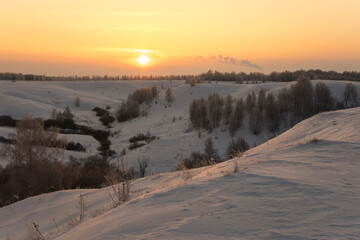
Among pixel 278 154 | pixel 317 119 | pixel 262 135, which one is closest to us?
pixel 278 154

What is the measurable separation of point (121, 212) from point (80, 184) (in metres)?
13.9

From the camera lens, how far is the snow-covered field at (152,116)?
26.2m

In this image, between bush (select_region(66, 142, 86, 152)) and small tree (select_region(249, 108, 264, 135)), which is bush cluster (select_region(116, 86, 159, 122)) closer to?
bush (select_region(66, 142, 86, 152))

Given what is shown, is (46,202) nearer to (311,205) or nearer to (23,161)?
(23,161)

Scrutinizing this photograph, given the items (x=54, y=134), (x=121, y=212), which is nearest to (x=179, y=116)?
(x=54, y=134)

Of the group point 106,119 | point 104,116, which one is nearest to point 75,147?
point 106,119

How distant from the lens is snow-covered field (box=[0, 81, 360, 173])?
85.9 ft

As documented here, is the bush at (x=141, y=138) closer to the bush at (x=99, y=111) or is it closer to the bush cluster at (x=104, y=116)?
the bush cluster at (x=104, y=116)

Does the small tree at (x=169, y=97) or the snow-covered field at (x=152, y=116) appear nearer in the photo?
the snow-covered field at (x=152, y=116)

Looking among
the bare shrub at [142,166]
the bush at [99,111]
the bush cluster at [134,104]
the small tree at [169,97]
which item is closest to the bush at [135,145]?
the bare shrub at [142,166]

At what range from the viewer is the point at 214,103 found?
33.1 metres

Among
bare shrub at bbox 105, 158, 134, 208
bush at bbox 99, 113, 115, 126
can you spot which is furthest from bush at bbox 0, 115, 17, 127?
bare shrub at bbox 105, 158, 134, 208

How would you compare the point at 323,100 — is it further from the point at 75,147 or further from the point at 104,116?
the point at 104,116

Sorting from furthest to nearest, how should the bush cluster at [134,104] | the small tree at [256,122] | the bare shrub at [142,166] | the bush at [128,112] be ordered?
the bush cluster at [134,104]
the bush at [128,112]
the small tree at [256,122]
the bare shrub at [142,166]
